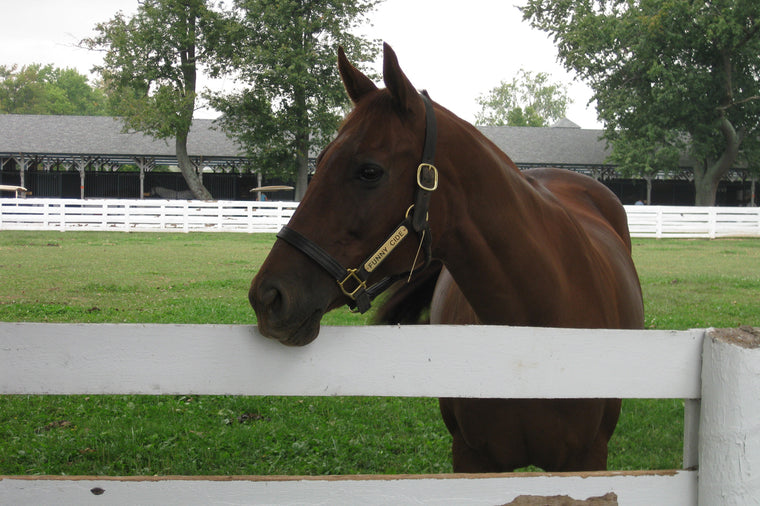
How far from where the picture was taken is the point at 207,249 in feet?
56.5

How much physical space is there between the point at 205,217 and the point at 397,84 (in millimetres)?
24222

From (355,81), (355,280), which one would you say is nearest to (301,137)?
(355,81)

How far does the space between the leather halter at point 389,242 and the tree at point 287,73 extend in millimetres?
30715

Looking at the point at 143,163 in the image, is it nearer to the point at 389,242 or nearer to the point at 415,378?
the point at 389,242

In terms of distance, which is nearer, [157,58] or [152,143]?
[157,58]

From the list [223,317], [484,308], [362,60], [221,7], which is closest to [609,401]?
[484,308]

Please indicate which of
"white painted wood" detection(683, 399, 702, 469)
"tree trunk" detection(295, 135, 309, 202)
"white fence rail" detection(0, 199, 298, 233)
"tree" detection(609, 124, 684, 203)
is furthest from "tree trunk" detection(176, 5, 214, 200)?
"white painted wood" detection(683, 399, 702, 469)

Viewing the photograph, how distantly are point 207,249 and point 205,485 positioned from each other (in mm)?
16240

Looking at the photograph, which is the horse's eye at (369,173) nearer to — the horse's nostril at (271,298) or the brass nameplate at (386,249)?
the brass nameplate at (386,249)

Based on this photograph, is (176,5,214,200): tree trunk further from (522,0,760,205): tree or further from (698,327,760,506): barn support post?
(698,327,760,506): barn support post

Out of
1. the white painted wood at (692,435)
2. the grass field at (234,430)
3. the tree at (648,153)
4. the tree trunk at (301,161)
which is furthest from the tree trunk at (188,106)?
the white painted wood at (692,435)

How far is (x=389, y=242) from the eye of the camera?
186 centimetres

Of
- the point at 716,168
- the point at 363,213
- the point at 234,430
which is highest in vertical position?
the point at 716,168

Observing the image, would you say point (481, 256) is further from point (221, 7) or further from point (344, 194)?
point (221, 7)
